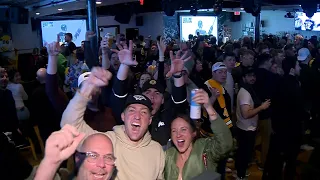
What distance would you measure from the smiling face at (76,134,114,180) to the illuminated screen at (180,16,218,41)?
49.3ft

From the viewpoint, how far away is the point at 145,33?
15930mm

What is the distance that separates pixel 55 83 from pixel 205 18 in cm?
1556

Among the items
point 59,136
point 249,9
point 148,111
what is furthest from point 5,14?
point 59,136

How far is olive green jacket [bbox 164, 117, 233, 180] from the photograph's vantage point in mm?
2213

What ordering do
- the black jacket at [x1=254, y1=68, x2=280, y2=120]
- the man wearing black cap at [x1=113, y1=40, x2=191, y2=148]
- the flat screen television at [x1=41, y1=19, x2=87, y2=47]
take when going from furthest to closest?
1. the flat screen television at [x1=41, y1=19, x2=87, y2=47]
2. the black jacket at [x1=254, y1=68, x2=280, y2=120]
3. the man wearing black cap at [x1=113, y1=40, x2=191, y2=148]

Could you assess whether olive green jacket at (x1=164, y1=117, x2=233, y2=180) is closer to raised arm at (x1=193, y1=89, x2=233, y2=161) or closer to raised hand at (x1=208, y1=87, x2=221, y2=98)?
raised arm at (x1=193, y1=89, x2=233, y2=161)

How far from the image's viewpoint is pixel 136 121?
214 cm

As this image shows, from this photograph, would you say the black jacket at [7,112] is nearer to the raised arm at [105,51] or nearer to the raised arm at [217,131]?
the raised arm at [105,51]

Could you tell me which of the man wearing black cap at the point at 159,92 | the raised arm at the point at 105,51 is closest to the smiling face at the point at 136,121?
the man wearing black cap at the point at 159,92

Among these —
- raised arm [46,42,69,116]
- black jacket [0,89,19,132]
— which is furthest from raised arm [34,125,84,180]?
black jacket [0,89,19,132]

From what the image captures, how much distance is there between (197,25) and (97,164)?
53.4ft

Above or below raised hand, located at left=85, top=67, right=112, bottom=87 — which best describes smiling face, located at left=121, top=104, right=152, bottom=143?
below

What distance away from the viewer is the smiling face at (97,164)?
5.41 feet

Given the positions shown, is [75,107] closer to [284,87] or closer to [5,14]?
[284,87]
